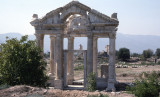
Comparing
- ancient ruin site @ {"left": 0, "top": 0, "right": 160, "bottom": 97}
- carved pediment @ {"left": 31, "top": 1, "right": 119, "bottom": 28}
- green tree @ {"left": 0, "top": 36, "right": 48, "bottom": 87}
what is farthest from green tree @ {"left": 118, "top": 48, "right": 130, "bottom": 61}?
green tree @ {"left": 0, "top": 36, "right": 48, "bottom": 87}

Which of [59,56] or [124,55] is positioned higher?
[124,55]

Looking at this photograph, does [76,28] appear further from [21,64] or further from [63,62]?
[21,64]

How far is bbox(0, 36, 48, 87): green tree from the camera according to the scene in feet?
64.4

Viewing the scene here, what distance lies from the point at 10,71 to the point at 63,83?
7.77 metres

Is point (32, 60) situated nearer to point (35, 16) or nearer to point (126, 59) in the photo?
point (35, 16)

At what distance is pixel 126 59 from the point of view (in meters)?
79.6

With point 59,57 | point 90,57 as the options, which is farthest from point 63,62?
point 90,57

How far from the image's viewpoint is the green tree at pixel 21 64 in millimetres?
19625

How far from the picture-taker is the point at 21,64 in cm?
1969

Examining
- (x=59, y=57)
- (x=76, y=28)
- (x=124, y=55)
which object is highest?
(x=76, y=28)

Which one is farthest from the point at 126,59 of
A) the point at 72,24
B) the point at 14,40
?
the point at 14,40

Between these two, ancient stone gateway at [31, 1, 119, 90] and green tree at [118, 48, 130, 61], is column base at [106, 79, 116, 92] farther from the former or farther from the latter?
green tree at [118, 48, 130, 61]

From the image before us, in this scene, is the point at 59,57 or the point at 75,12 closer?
the point at 75,12

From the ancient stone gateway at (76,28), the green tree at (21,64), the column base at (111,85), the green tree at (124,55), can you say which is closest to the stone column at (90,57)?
the ancient stone gateway at (76,28)
